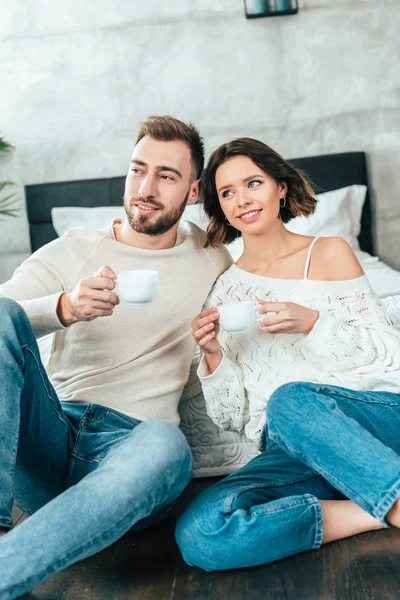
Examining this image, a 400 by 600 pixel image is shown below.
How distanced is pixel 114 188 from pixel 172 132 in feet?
6.15

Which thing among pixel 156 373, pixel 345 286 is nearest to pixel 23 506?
pixel 156 373

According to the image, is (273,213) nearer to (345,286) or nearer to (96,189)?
(345,286)

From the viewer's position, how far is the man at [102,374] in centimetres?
141

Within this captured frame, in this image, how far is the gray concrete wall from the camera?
3.94 metres

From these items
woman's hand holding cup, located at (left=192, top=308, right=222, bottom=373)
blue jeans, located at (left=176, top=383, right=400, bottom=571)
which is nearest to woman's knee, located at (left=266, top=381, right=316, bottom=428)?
blue jeans, located at (left=176, top=383, right=400, bottom=571)

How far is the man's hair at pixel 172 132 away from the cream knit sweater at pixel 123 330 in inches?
12.1

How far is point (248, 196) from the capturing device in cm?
202

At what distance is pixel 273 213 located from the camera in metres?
2.04

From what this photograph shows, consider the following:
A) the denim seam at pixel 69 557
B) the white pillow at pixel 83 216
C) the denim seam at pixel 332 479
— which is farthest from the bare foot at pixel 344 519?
the white pillow at pixel 83 216

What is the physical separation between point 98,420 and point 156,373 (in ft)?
0.69

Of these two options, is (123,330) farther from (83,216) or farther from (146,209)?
(83,216)

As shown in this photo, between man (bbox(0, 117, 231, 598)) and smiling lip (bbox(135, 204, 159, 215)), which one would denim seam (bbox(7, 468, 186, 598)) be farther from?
smiling lip (bbox(135, 204, 159, 215))

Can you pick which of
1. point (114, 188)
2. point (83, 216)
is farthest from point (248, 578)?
point (114, 188)

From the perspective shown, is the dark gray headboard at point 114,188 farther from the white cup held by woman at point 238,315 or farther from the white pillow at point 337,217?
the white cup held by woman at point 238,315
